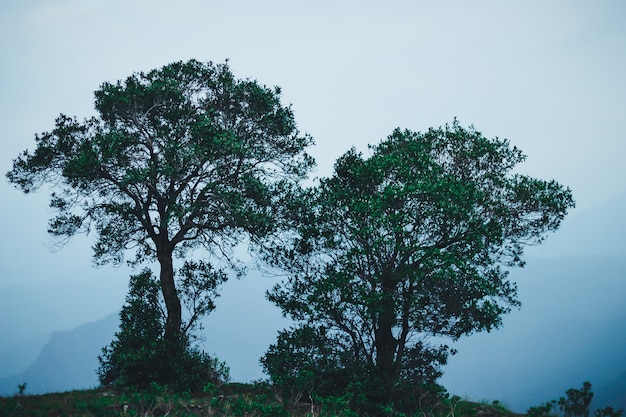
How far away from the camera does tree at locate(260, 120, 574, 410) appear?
18.9 meters

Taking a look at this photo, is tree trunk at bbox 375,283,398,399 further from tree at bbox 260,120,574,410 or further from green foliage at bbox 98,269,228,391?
green foliage at bbox 98,269,228,391

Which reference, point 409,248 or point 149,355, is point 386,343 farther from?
point 149,355

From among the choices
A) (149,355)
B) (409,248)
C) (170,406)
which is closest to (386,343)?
(409,248)

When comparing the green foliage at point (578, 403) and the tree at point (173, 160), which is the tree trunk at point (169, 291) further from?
the green foliage at point (578, 403)

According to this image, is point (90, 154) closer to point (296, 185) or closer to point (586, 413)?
point (296, 185)

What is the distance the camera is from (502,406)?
65.1 feet

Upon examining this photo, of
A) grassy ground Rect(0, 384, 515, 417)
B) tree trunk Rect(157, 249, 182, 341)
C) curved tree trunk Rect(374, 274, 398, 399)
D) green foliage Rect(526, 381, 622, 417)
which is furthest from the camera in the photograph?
tree trunk Rect(157, 249, 182, 341)

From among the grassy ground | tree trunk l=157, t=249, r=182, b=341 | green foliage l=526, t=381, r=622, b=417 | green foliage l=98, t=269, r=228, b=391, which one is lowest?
the grassy ground

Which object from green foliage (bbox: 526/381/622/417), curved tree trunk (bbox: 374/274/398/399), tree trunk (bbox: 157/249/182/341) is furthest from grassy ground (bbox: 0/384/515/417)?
tree trunk (bbox: 157/249/182/341)

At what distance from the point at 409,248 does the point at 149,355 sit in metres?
11.3

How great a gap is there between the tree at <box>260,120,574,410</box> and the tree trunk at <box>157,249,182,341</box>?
4581 mm

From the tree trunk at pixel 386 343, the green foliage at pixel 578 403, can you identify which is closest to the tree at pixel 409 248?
the tree trunk at pixel 386 343

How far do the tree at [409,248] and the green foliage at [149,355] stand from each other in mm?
4337

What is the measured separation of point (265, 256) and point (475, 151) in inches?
425
